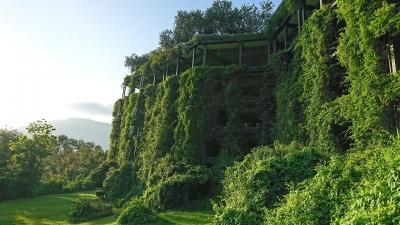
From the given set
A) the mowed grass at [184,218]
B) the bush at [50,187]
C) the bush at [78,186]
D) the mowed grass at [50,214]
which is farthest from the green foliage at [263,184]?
the bush at [50,187]

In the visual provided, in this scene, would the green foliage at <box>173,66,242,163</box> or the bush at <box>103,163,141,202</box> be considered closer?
the green foliage at <box>173,66,242,163</box>

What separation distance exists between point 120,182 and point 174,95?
10893 mm

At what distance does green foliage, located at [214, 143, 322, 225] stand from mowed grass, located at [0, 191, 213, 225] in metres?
2.70

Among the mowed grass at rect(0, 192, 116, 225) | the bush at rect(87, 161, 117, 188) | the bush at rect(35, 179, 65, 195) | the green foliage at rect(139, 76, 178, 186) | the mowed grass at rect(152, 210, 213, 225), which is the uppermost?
the green foliage at rect(139, 76, 178, 186)

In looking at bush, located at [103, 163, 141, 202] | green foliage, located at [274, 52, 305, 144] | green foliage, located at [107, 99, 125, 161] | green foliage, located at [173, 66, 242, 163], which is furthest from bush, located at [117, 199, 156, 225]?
green foliage, located at [107, 99, 125, 161]

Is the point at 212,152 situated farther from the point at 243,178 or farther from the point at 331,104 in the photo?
the point at 243,178

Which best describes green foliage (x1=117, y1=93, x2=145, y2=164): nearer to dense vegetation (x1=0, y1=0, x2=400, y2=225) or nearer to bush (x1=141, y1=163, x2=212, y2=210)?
dense vegetation (x1=0, y1=0, x2=400, y2=225)

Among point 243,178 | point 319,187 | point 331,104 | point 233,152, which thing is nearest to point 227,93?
point 233,152

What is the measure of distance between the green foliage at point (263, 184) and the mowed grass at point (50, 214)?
2.70 metres

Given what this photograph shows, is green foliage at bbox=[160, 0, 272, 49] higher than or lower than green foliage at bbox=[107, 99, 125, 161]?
higher

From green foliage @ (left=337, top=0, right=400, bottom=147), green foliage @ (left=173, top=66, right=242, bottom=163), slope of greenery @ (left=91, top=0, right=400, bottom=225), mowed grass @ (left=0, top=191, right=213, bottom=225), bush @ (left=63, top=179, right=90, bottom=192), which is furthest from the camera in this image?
bush @ (left=63, top=179, right=90, bottom=192)

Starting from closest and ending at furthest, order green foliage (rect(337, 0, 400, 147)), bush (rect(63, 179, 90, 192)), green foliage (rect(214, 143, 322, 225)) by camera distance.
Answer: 1. green foliage (rect(214, 143, 322, 225))
2. green foliage (rect(337, 0, 400, 147))
3. bush (rect(63, 179, 90, 192))

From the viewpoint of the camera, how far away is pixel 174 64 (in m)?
46.3

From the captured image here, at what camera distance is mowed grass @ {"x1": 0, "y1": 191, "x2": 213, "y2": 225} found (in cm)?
2614
